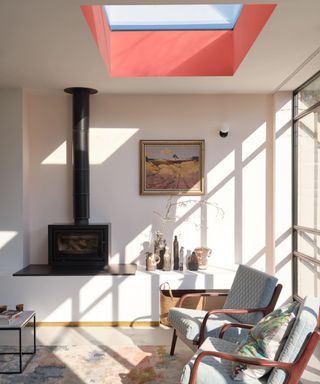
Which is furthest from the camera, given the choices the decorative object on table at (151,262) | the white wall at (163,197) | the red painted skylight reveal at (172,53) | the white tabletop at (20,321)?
the white wall at (163,197)

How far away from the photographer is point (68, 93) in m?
5.90

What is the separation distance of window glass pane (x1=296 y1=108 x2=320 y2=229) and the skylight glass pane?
1434 mm

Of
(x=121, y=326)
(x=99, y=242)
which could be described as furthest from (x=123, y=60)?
(x=121, y=326)

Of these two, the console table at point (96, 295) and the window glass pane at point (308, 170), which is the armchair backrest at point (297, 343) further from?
the console table at point (96, 295)

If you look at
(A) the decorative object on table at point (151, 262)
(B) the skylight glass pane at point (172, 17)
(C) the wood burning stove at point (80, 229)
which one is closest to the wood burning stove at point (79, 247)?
(C) the wood burning stove at point (80, 229)

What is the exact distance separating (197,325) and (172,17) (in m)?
3.10

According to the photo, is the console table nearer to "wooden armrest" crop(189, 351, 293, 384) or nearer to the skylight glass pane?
"wooden armrest" crop(189, 351, 293, 384)

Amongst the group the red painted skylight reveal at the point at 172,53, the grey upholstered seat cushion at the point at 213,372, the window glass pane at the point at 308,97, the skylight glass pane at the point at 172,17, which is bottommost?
the grey upholstered seat cushion at the point at 213,372

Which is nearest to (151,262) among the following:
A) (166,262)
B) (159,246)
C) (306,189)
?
(166,262)

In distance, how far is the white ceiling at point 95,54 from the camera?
3.36 meters

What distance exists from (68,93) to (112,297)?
2.61 m

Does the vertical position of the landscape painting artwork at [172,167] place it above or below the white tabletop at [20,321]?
above

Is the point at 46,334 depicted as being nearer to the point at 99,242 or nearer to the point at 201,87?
the point at 99,242

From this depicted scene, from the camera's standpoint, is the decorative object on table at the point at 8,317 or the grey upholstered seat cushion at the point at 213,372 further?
the decorative object on table at the point at 8,317
